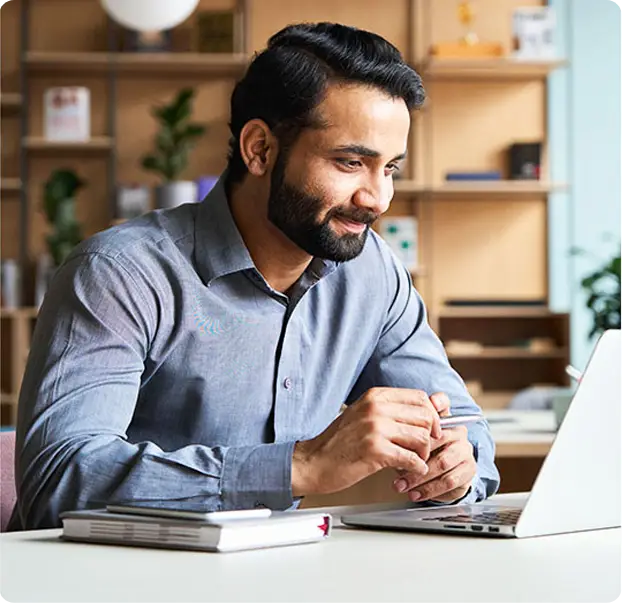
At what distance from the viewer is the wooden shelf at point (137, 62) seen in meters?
5.76

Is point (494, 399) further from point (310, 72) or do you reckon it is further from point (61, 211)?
point (310, 72)

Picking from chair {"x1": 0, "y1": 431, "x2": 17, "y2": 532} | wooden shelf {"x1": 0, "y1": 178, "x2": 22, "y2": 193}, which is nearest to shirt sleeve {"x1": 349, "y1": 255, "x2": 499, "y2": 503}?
chair {"x1": 0, "y1": 431, "x2": 17, "y2": 532}

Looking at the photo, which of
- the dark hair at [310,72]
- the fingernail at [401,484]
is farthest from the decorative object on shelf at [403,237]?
the fingernail at [401,484]

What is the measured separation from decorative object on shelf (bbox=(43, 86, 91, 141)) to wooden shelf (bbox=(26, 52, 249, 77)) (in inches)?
6.5

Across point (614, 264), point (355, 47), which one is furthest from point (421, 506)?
point (614, 264)

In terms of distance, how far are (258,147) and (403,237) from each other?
13.2 feet

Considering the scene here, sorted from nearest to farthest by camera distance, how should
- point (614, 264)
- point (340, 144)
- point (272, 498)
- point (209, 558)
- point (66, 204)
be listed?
point (209, 558)
point (272, 498)
point (340, 144)
point (614, 264)
point (66, 204)

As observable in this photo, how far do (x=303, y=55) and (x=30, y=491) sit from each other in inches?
29.4

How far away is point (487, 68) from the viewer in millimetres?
5766

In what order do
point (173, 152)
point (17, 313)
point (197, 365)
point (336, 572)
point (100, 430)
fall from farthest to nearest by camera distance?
point (173, 152)
point (17, 313)
point (197, 365)
point (100, 430)
point (336, 572)

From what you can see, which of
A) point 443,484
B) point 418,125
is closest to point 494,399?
point 418,125

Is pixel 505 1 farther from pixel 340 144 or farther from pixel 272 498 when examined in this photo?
pixel 272 498

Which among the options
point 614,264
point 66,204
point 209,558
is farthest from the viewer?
point 66,204

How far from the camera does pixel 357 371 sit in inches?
73.1
